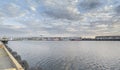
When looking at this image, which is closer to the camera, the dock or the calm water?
the dock

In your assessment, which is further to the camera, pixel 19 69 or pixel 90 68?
pixel 90 68

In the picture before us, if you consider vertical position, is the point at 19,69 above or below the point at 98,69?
above

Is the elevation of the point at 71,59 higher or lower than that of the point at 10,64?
lower

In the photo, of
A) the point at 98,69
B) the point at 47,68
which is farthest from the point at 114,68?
the point at 47,68

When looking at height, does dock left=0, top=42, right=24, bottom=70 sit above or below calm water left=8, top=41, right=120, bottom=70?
above

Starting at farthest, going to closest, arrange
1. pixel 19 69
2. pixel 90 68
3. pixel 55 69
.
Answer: pixel 90 68 < pixel 55 69 < pixel 19 69

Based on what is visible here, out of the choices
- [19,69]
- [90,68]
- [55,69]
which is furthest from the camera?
[90,68]

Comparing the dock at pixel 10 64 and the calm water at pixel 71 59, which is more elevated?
the dock at pixel 10 64

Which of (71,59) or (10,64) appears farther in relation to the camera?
(71,59)

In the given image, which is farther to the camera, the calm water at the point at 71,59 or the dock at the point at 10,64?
the calm water at the point at 71,59

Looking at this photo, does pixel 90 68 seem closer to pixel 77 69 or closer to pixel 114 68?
pixel 77 69

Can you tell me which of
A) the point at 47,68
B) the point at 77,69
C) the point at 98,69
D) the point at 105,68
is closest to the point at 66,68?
the point at 77,69

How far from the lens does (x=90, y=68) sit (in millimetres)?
24234

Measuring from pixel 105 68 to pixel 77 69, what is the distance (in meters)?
6.48
